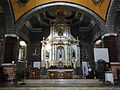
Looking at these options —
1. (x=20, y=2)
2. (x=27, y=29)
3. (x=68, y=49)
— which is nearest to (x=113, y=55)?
(x=68, y=49)

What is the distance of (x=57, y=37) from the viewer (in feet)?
59.8

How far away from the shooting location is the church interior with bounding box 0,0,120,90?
40.6ft

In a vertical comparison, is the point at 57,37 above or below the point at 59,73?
above

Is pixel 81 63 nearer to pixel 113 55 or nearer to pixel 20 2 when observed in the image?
pixel 113 55

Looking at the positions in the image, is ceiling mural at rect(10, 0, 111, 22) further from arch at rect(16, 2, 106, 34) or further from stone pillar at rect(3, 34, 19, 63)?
stone pillar at rect(3, 34, 19, 63)

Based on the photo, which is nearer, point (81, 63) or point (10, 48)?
point (10, 48)

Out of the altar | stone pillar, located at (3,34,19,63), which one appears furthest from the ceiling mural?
the altar

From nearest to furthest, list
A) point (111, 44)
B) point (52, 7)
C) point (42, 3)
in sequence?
1. point (111, 44)
2. point (42, 3)
3. point (52, 7)

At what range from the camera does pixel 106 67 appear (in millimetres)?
8906

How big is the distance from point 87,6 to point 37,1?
3713mm

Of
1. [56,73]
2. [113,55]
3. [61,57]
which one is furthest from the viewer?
[61,57]

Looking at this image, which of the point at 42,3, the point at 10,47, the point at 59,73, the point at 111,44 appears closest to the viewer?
the point at 111,44

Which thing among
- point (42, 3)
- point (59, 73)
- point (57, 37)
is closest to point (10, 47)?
point (42, 3)

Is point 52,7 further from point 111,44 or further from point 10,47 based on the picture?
point 111,44
